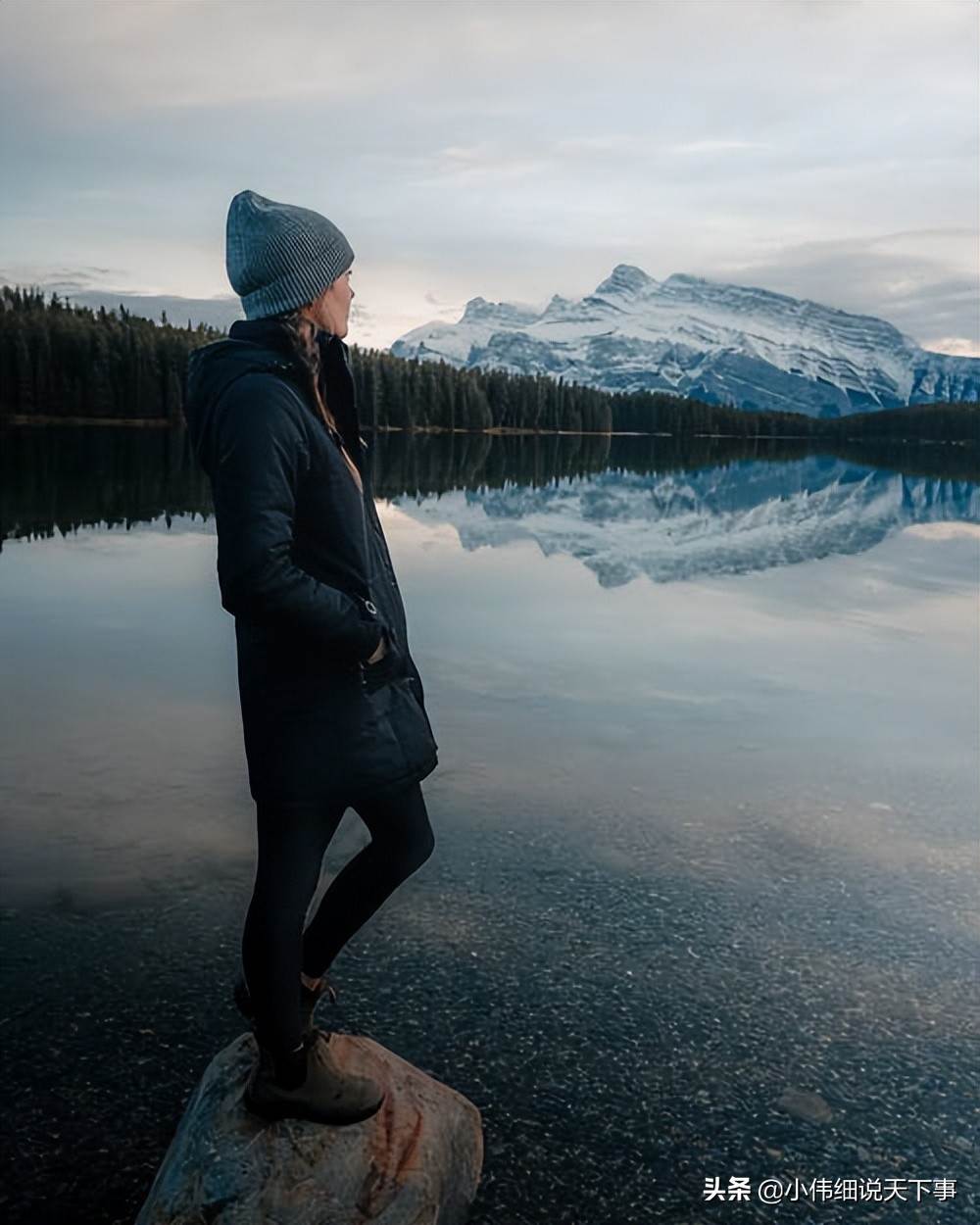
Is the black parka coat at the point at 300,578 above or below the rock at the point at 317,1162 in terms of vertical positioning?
above

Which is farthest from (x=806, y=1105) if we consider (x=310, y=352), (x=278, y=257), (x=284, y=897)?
(x=278, y=257)

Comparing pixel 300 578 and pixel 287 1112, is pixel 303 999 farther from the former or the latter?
pixel 300 578

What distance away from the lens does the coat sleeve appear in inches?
132

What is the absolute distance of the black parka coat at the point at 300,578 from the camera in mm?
3363

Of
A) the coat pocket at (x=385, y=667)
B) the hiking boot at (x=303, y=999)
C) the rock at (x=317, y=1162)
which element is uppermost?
the coat pocket at (x=385, y=667)

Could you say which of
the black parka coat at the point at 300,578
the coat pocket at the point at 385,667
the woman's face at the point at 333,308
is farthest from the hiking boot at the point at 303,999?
the woman's face at the point at 333,308

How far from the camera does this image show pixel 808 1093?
15.2ft

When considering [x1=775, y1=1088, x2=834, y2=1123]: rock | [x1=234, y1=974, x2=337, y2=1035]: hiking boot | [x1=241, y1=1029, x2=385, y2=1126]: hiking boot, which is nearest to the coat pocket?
[x1=234, y1=974, x2=337, y2=1035]: hiking boot

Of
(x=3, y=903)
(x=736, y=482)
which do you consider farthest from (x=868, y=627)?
(x=736, y=482)

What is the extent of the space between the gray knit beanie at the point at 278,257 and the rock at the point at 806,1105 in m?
3.70

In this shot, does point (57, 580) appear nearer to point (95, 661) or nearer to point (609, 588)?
point (95, 661)

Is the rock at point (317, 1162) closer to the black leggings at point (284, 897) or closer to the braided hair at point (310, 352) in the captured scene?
the black leggings at point (284, 897)

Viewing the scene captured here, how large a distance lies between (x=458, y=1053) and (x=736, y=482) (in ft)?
186

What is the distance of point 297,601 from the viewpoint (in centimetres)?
341
